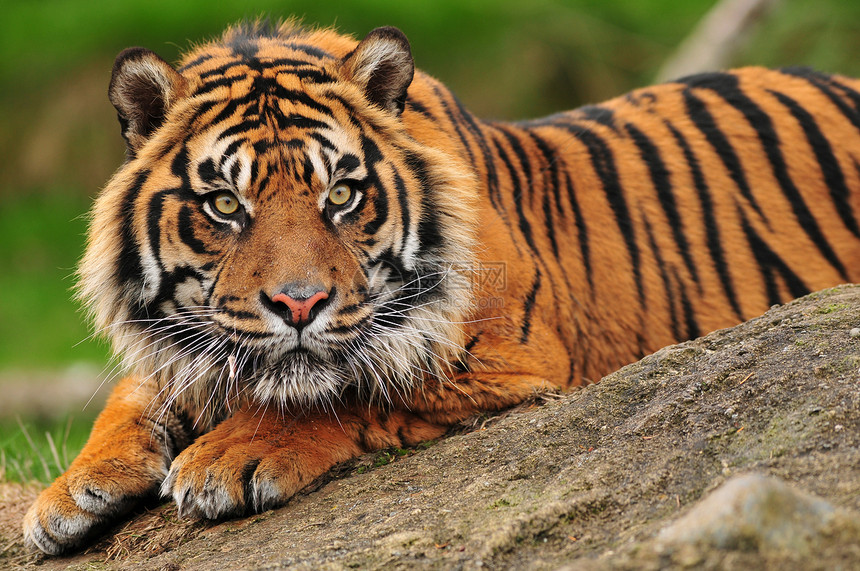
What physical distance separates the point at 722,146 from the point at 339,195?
1892 millimetres

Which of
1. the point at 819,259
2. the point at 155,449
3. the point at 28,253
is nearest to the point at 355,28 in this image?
the point at 28,253

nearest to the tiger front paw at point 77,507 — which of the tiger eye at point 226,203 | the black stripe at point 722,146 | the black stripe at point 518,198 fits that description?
the tiger eye at point 226,203

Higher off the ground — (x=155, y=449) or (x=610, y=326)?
(x=610, y=326)

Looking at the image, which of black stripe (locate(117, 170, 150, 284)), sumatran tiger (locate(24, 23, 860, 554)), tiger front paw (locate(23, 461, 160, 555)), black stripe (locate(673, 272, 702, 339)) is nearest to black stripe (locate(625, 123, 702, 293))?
black stripe (locate(673, 272, 702, 339))

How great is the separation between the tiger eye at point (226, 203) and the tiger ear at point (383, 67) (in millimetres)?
549

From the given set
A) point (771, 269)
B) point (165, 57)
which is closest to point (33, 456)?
point (771, 269)

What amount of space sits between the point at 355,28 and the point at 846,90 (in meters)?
6.12

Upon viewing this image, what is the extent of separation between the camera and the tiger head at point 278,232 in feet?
8.16

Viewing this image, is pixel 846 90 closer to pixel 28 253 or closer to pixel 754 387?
pixel 754 387

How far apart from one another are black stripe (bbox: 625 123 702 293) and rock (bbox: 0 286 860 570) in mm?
899

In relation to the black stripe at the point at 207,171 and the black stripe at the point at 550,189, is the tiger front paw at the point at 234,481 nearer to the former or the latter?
the black stripe at the point at 207,171

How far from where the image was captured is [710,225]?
3652mm

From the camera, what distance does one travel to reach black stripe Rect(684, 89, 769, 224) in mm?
3727

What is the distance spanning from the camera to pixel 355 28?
9289 millimetres
